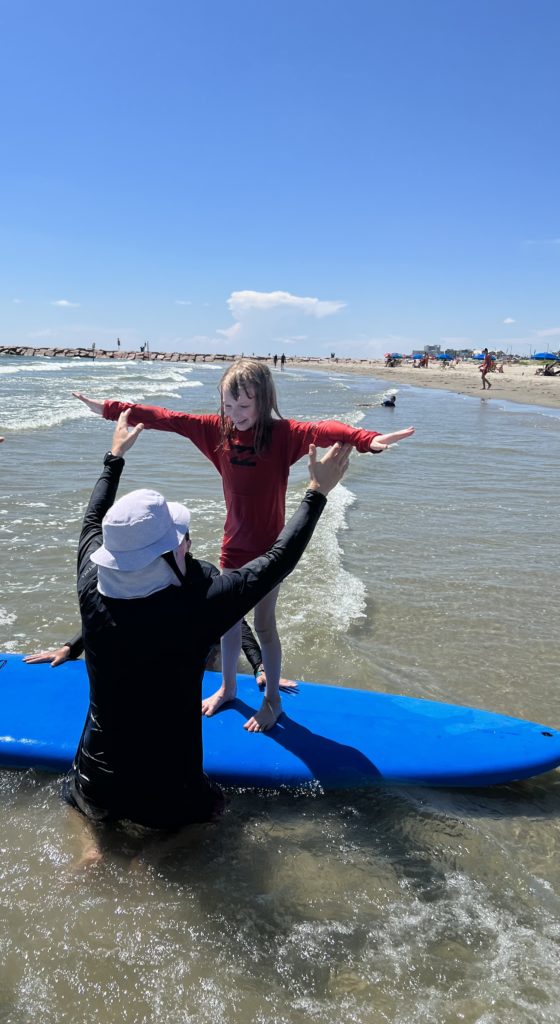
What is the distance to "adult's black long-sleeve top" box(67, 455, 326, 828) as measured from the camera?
82.4 inches

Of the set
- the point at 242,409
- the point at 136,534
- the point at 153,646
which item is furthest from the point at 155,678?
the point at 242,409

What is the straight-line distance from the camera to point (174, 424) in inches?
Answer: 128

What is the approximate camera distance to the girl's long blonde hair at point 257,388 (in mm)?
2859

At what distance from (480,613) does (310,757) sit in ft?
8.74

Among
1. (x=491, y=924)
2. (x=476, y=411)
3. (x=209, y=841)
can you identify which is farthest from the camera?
(x=476, y=411)

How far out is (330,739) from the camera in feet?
10.5

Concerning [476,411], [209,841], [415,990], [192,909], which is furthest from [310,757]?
[476,411]

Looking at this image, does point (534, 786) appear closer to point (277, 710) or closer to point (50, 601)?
point (277, 710)

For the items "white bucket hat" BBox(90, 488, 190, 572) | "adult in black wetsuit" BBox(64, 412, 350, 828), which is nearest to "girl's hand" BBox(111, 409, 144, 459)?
"adult in black wetsuit" BBox(64, 412, 350, 828)

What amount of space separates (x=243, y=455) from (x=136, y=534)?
1.20 m

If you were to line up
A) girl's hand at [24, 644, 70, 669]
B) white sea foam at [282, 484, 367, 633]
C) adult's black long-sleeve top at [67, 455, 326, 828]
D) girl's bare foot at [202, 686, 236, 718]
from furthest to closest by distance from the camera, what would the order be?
1. white sea foam at [282, 484, 367, 633]
2. girl's hand at [24, 644, 70, 669]
3. girl's bare foot at [202, 686, 236, 718]
4. adult's black long-sleeve top at [67, 455, 326, 828]

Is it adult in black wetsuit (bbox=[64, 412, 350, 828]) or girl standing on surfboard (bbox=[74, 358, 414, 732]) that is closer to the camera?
adult in black wetsuit (bbox=[64, 412, 350, 828])

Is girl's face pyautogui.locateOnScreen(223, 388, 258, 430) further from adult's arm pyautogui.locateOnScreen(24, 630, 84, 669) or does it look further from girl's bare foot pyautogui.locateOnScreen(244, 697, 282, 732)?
adult's arm pyautogui.locateOnScreen(24, 630, 84, 669)

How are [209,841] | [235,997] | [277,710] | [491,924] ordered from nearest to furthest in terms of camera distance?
1. [235,997]
2. [491,924]
3. [209,841]
4. [277,710]
